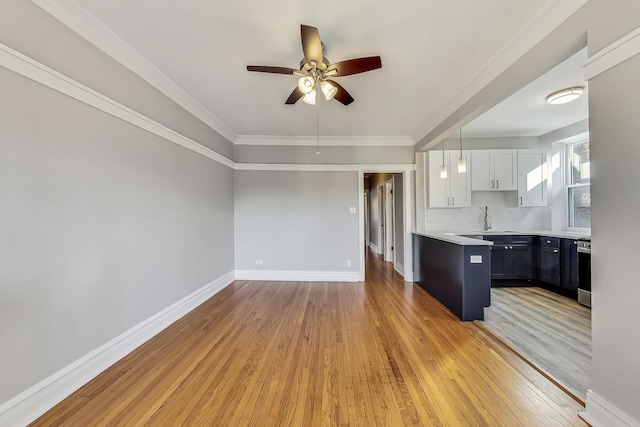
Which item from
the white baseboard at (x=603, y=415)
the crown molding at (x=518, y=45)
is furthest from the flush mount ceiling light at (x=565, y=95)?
the white baseboard at (x=603, y=415)

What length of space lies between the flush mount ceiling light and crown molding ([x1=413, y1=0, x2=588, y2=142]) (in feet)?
3.96

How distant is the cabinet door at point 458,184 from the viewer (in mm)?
4586

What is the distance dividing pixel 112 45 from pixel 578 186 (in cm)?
655

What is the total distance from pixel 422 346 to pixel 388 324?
510 mm

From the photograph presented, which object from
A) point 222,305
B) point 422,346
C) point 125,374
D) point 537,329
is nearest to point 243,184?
point 222,305

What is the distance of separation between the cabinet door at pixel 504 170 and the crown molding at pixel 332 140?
1.58 m

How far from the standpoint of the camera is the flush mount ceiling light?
2920 mm

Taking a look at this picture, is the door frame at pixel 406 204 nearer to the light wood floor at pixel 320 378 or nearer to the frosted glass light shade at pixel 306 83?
the light wood floor at pixel 320 378

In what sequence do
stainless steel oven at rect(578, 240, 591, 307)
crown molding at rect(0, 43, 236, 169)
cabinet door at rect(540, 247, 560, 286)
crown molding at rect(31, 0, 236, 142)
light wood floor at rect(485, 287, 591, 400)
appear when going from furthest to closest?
1. cabinet door at rect(540, 247, 560, 286)
2. stainless steel oven at rect(578, 240, 591, 307)
3. light wood floor at rect(485, 287, 591, 400)
4. crown molding at rect(31, 0, 236, 142)
5. crown molding at rect(0, 43, 236, 169)

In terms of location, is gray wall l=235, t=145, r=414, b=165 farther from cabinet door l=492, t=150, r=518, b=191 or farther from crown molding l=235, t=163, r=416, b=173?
cabinet door l=492, t=150, r=518, b=191

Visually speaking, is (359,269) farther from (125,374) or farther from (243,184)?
(125,374)

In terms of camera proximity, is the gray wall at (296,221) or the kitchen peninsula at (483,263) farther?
the gray wall at (296,221)

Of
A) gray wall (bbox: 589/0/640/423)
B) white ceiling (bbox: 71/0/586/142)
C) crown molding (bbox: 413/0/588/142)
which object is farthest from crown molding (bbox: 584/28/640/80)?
white ceiling (bbox: 71/0/586/142)

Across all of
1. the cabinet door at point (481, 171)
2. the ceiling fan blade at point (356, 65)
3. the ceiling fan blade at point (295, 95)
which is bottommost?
the cabinet door at point (481, 171)
